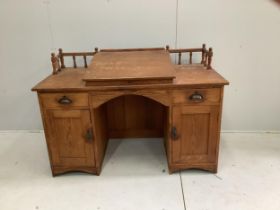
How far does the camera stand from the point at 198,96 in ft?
5.62

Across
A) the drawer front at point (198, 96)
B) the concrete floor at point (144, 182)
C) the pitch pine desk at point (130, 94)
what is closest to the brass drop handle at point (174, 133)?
the pitch pine desk at point (130, 94)

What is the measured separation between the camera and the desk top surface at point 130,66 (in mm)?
1660

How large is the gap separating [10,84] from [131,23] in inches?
56.2

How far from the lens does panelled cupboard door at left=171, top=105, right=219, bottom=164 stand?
69.6 inches

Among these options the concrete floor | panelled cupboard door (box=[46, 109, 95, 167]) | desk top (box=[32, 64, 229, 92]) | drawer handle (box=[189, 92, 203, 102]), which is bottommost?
the concrete floor

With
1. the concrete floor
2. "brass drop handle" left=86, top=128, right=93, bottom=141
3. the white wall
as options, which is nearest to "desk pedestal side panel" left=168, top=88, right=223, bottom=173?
the concrete floor

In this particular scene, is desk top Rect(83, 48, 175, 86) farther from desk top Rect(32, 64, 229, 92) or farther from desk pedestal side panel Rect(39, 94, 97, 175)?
desk pedestal side panel Rect(39, 94, 97, 175)

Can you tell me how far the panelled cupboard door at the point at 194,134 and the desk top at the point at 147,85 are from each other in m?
0.19

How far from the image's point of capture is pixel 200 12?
86.0 inches

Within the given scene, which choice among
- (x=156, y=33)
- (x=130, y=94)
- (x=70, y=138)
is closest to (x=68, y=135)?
(x=70, y=138)

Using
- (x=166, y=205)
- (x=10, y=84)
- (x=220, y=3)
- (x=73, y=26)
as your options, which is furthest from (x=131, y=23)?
(x=166, y=205)

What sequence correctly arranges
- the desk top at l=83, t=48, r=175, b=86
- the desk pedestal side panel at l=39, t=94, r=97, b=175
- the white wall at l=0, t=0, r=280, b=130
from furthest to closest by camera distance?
the white wall at l=0, t=0, r=280, b=130, the desk pedestal side panel at l=39, t=94, r=97, b=175, the desk top at l=83, t=48, r=175, b=86

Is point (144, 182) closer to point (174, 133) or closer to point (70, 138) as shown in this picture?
point (174, 133)

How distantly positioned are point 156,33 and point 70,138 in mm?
1246
